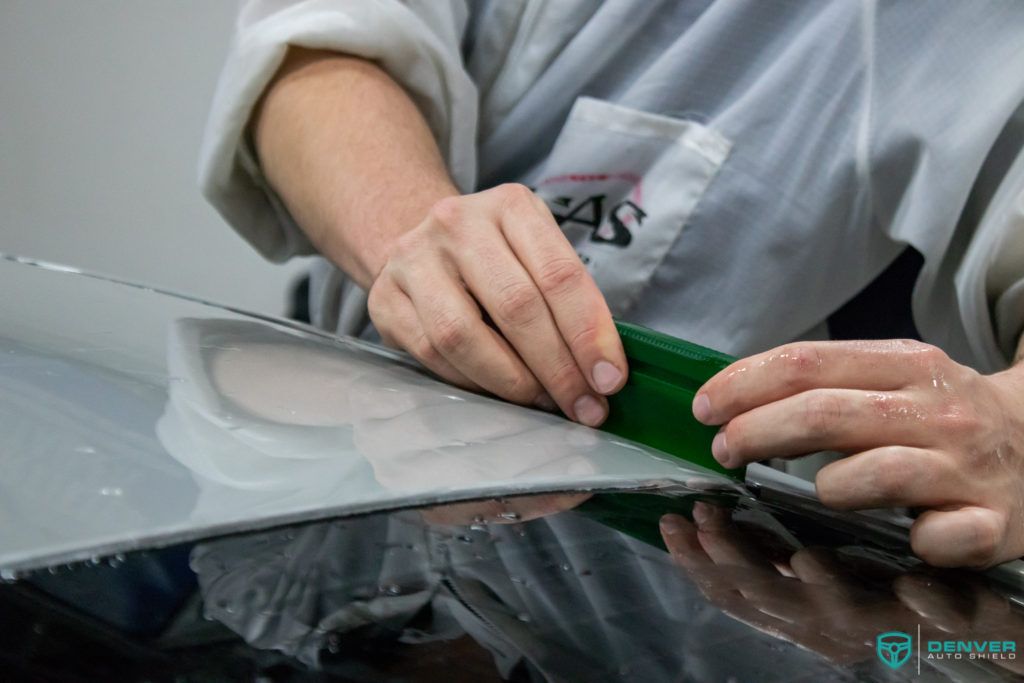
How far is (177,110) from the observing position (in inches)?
52.4

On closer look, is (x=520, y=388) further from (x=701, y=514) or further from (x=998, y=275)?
(x=998, y=275)

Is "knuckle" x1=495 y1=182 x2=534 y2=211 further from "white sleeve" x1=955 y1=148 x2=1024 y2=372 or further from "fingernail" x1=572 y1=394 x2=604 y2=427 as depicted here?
"white sleeve" x1=955 y1=148 x2=1024 y2=372

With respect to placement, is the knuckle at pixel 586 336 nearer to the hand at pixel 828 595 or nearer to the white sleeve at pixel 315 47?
the hand at pixel 828 595

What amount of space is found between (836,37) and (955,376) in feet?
1.07

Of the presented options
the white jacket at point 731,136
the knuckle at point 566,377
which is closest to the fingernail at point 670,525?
the knuckle at point 566,377

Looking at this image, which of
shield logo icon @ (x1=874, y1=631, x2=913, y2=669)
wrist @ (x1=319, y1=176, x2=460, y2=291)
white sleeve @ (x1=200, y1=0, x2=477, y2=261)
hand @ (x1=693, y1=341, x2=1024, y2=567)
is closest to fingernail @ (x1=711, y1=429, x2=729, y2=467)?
hand @ (x1=693, y1=341, x2=1024, y2=567)

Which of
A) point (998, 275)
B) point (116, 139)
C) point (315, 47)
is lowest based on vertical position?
point (116, 139)

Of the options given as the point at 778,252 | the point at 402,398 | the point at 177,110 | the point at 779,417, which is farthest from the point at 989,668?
the point at 177,110

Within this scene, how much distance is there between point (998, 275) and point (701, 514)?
378 mm

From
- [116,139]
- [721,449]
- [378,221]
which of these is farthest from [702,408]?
[116,139]

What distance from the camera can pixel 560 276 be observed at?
44 centimetres

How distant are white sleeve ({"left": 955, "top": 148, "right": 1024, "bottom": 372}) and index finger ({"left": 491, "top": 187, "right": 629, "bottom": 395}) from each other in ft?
1.04

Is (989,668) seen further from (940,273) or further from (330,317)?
(330,317)

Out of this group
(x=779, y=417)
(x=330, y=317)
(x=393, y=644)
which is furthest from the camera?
(x=330, y=317)
